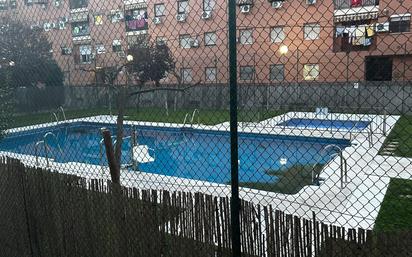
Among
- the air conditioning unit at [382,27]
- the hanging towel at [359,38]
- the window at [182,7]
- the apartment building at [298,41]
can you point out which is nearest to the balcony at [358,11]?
the apartment building at [298,41]

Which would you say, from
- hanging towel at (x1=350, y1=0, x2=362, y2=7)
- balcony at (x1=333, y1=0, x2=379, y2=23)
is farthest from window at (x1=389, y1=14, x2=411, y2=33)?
hanging towel at (x1=350, y1=0, x2=362, y2=7)

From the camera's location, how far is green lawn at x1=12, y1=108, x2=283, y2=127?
1515cm

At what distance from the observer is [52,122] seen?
16219 mm

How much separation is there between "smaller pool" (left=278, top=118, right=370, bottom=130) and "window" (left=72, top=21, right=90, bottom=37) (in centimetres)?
1432

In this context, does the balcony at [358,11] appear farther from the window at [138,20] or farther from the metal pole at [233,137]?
the metal pole at [233,137]

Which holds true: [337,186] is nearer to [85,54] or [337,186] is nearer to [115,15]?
[115,15]

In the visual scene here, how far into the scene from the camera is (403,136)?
1108 cm

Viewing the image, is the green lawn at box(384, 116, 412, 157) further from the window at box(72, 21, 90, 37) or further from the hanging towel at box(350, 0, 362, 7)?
the window at box(72, 21, 90, 37)

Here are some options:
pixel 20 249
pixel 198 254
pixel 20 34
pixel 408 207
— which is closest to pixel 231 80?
pixel 198 254

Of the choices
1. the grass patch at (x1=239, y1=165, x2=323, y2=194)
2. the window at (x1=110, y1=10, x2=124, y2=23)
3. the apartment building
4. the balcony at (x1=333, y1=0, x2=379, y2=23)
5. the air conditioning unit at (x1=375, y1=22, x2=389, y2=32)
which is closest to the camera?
the grass patch at (x1=239, y1=165, x2=323, y2=194)

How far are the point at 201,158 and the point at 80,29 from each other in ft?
51.8

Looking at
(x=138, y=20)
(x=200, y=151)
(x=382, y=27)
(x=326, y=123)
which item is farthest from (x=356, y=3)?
(x=138, y=20)

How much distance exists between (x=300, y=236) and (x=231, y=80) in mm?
1001

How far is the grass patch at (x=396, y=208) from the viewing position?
5003mm
